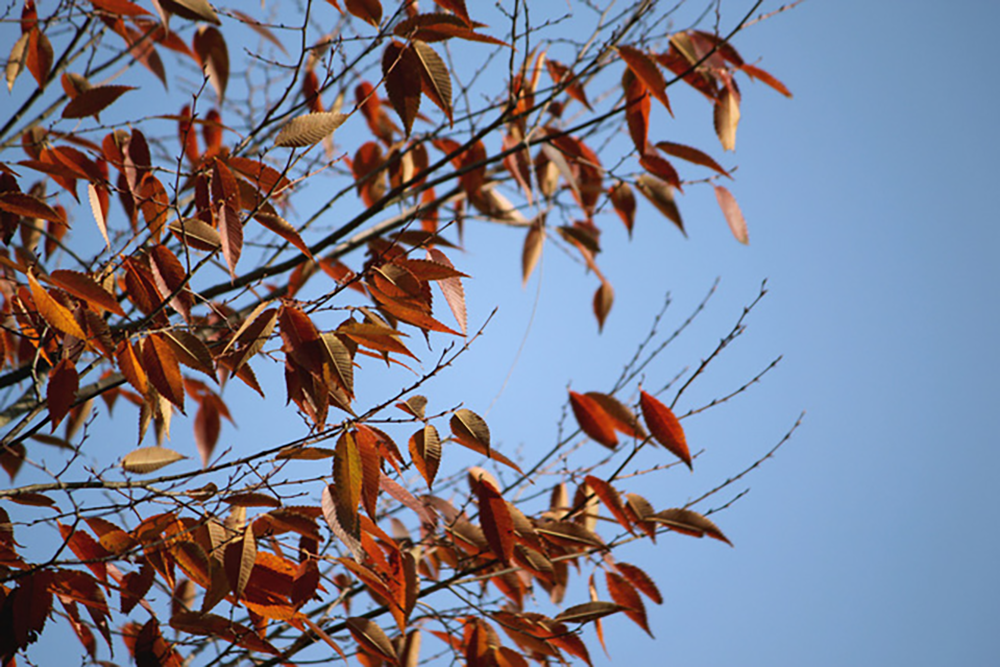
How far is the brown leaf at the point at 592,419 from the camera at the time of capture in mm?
1242

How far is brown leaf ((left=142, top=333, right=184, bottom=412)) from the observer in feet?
2.90

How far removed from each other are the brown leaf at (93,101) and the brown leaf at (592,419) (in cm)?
81

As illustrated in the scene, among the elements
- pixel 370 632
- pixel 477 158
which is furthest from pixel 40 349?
pixel 477 158

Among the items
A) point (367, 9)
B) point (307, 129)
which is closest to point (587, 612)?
point (307, 129)

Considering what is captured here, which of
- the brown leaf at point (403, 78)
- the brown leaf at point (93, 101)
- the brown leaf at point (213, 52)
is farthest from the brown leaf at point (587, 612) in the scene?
the brown leaf at point (213, 52)

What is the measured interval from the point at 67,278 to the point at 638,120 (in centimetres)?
82

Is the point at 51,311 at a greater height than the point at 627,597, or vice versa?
the point at 51,311

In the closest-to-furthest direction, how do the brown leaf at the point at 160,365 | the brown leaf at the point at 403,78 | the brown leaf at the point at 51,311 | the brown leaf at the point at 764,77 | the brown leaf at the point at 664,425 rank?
the brown leaf at the point at 51,311 < the brown leaf at the point at 160,365 < the brown leaf at the point at 403,78 < the brown leaf at the point at 664,425 < the brown leaf at the point at 764,77

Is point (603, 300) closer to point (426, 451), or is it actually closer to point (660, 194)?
point (660, 194)

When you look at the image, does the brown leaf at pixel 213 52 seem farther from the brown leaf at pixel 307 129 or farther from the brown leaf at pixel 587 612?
→ the brown leaf at pixel 587 612

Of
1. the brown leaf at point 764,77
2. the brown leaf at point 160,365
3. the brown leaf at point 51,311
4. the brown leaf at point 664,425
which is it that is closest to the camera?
the brown leaf at point 51,311

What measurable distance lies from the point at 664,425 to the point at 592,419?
0.51ft

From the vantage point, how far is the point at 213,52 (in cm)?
145

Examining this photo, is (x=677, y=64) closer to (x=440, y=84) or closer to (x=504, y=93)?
(x=440, y=84)
